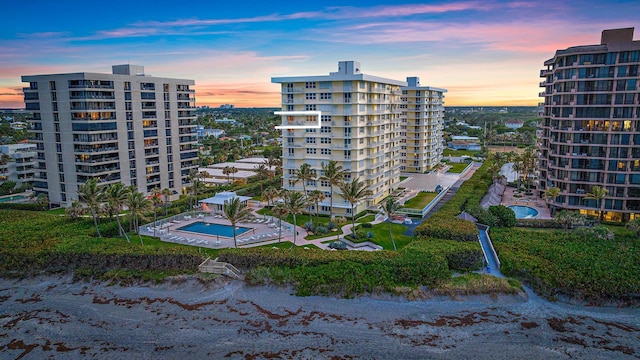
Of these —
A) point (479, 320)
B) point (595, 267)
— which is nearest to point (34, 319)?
point (479, 320)

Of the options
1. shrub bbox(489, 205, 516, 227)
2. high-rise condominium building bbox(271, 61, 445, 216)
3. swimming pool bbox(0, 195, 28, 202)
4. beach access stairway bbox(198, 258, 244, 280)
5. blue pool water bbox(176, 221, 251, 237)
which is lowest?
beach access stairway bbox(198, 258, 244, 280)

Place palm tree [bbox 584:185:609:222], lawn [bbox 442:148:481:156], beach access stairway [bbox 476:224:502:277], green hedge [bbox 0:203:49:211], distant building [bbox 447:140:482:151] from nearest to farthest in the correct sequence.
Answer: beach access stairway [bbox 476:224:502:277], palm tree [bbox 584:185:609:222], green hedge [bbox 0:203:49:211], lawn [bbox 442:148:481:156], distant building [bbox 447:140:482:151]

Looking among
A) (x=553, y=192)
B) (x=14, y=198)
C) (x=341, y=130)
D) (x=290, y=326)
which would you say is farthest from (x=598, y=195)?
(x=14, y=198)

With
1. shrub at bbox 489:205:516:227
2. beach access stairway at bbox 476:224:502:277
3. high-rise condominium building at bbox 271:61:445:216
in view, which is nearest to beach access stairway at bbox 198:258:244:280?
high-rise condominium building at bbox 271:61:445:216

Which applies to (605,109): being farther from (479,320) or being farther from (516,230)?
(479,320)

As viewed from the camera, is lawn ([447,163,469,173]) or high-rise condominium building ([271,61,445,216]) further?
lawn ([447,163,469,173])

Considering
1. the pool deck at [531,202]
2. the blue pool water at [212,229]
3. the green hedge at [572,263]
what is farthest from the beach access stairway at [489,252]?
the blue pool water at [212,229]

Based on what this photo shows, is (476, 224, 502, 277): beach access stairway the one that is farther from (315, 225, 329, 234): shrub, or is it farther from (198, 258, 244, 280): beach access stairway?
(198, 258, 244, 280): beach access stairway
